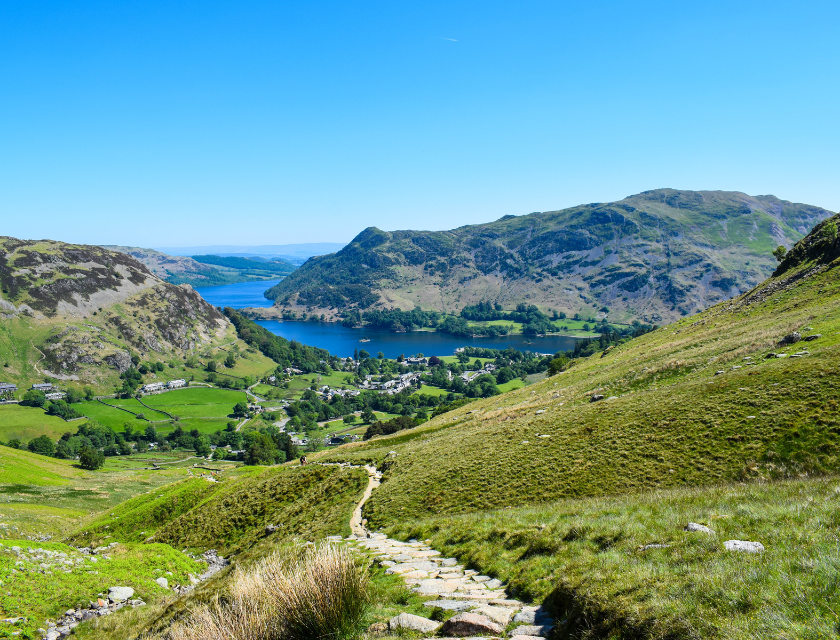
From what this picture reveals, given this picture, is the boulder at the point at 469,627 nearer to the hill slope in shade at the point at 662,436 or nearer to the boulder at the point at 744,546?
the boulder at the point at 744,546

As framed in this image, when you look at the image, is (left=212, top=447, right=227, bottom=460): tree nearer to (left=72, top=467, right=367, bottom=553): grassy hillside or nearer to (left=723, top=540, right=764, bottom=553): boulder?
(left=72, top=467, right=367, bottom=553): grassy hillside

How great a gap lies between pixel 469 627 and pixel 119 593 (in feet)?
61.5

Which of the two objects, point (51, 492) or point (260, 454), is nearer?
point (51, 492)

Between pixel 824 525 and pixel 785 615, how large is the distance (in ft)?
18.4

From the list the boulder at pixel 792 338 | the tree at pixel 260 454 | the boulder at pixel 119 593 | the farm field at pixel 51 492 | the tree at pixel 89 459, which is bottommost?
the tree at pixel 260 454

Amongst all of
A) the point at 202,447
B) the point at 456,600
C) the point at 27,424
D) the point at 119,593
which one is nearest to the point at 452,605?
the point at 456,600

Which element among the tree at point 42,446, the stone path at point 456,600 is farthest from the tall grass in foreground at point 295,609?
the tree at point 42,446

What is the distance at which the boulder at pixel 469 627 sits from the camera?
352 inches

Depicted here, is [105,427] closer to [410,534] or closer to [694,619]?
[410,534]

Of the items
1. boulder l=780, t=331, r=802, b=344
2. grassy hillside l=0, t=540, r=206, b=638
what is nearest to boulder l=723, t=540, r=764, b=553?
grassy hillside l=0, t=540, r=206, b=638

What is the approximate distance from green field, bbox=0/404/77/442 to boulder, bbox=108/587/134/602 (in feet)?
587

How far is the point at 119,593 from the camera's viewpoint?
1948 cm

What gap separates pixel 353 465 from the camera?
43.1 m

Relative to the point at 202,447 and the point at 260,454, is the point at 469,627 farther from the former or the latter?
the point at 202,447
